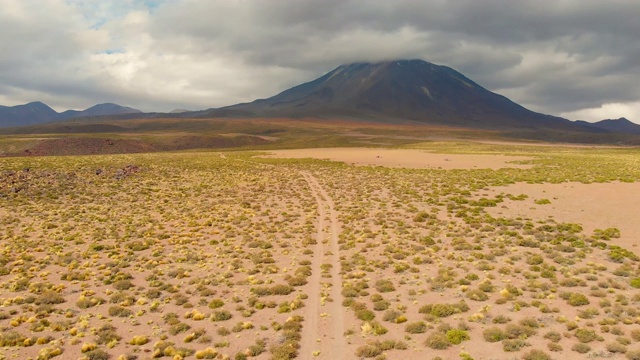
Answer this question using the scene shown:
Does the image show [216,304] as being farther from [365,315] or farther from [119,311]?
[365,315]

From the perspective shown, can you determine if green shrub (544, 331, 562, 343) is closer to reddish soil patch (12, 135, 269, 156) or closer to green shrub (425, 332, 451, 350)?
green shrub (425, 332, 451, 350)

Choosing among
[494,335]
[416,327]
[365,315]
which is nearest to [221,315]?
[365,315]

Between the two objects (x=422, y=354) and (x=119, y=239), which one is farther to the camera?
(x=119, y=239)

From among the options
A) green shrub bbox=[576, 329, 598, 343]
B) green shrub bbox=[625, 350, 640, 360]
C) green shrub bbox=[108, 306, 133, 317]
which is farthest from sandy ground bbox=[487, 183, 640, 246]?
green shrub bbox=[108, 306, 133, 317]

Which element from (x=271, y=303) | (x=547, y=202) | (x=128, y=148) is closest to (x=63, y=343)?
(x=271, y=303)

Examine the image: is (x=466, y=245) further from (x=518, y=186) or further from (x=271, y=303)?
(x=518, y=186)

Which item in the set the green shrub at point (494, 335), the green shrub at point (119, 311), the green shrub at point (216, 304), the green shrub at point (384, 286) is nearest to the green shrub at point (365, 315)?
the green shrub at point (384, 286)

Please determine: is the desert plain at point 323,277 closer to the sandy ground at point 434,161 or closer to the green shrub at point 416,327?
the green shrub at point 416,327
